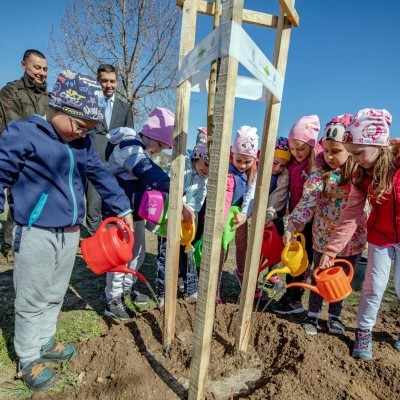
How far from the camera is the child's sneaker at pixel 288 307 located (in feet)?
10.3

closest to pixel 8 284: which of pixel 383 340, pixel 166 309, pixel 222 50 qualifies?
pixel 166 309

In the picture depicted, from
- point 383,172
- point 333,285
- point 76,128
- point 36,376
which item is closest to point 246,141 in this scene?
point 383,172

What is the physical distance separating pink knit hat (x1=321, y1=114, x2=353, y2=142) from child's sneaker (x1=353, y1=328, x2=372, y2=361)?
1.36 m

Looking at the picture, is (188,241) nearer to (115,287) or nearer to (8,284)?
(115,287)

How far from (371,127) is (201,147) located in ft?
4.14

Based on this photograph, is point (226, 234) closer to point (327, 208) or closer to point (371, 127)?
point (327, 208)

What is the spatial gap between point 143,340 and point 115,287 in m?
0.61

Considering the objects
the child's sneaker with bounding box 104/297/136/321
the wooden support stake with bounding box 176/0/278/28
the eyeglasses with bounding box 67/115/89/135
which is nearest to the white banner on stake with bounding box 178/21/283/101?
the wooden support stake with bounding box 176/0/278/28

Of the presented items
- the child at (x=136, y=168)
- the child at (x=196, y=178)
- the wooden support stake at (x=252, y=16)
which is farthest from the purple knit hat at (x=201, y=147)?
the wooden support stake at (x=252, y=16)

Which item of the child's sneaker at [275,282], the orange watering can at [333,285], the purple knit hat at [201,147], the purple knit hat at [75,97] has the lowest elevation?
the child's sneaker at [275,282]

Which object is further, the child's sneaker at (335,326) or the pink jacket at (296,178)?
the pink jacket at (296,178)

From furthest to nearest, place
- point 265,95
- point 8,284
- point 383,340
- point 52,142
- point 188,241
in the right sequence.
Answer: point 8,284 → point 383,340 → point 188,241 → point 265,95 → point 52,142

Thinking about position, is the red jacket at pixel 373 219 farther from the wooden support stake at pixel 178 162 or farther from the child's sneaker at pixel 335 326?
the wooden support stake at pixel 178 162

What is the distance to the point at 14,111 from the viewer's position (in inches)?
141
